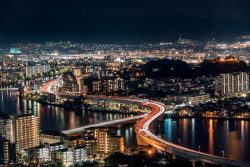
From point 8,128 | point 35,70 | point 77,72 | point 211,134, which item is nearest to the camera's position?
point 8,128

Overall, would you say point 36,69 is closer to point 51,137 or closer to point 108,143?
point 51,137

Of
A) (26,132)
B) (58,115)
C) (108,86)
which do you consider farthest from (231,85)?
(26,132)

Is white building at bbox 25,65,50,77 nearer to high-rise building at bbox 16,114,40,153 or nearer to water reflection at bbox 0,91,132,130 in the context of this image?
water reflection at bbox 0,91,132,130

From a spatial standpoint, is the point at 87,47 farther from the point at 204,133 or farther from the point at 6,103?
the point at 204,133

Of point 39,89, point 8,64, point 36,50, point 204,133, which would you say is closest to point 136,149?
point 204,133

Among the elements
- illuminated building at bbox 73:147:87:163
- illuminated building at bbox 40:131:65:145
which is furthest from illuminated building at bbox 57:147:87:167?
illuminated building at bbox 40:131:65:145
